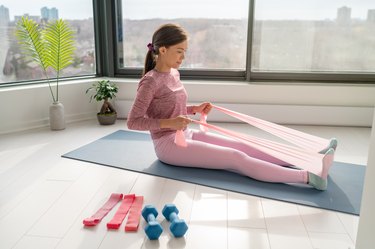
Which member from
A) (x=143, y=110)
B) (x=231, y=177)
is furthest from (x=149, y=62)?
(x=231, y=177)

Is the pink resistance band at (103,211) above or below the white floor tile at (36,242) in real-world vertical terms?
above

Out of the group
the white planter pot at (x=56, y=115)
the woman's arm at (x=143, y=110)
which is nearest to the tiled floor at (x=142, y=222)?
the woman's arm at (x=143, y=110)

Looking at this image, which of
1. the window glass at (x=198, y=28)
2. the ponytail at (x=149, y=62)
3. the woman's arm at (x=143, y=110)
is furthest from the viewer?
the window glass at (x=198, y=28)

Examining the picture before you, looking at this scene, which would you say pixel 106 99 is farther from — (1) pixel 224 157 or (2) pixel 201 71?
(1) pixel 224 157

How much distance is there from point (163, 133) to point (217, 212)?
2.35 ft

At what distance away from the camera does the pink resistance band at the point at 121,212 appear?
5.65ft

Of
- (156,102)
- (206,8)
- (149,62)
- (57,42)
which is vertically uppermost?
(206,8)

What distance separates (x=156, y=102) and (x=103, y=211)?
756 millimetres

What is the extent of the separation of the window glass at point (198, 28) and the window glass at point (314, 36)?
21 cm

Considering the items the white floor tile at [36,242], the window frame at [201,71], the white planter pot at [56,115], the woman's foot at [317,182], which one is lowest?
the white floor tile at [36,242]

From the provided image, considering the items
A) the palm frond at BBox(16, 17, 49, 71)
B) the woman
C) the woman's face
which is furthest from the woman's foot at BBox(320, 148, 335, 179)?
the palm frond at BBox(16, 17, 49, 71)

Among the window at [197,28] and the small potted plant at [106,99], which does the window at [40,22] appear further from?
the small potted plant at [106,99]

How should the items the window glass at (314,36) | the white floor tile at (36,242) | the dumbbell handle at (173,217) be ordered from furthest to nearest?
the window glass at (314,36)
the dumbbell handle at (173,217)
the white floor tile at (36,242)

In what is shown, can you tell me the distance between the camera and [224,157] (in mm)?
2256
